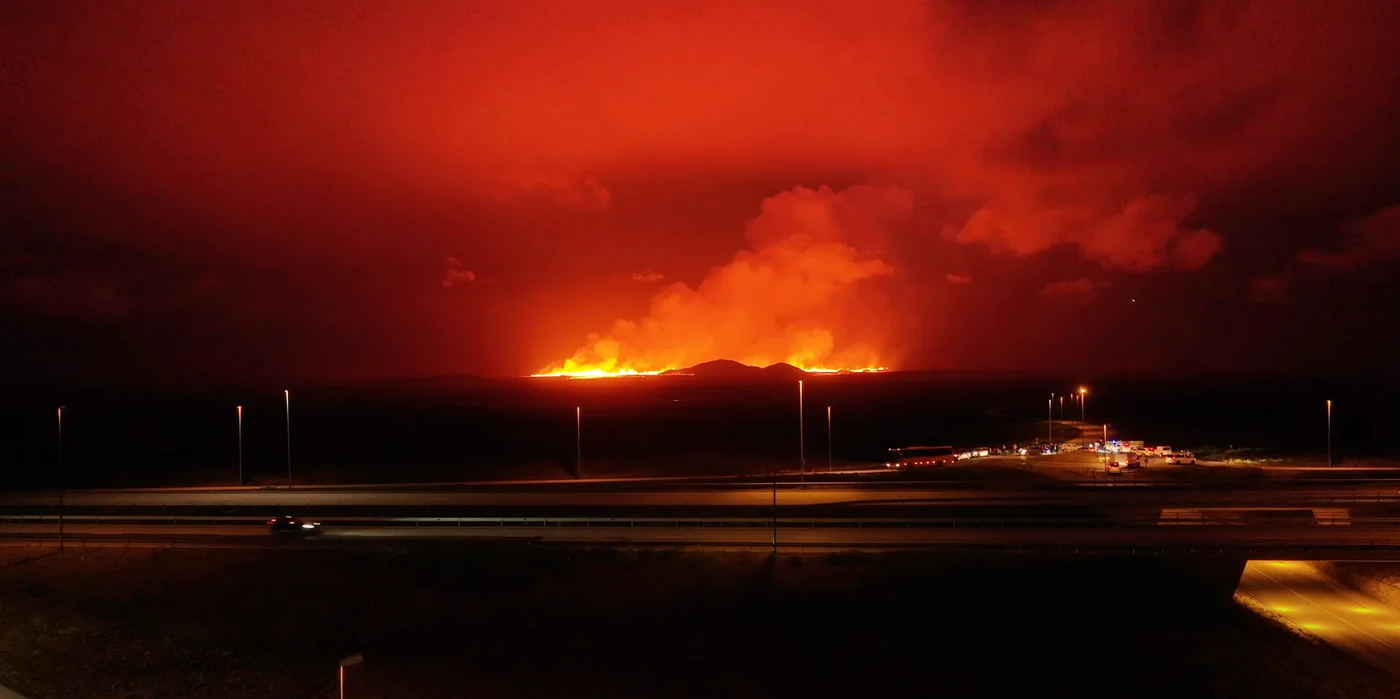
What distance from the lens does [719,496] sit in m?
42.0

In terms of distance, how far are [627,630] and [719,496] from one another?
1807 cm

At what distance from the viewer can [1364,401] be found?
11519cm

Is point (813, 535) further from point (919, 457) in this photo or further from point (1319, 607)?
point (919, 457)

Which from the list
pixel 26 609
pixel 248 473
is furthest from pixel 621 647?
pixel 248 473

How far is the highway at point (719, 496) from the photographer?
126ft

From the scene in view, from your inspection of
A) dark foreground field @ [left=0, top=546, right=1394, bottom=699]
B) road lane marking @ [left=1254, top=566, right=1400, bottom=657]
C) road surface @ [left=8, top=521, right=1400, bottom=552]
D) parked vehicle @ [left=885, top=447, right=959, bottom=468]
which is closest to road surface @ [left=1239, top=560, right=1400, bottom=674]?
road lane marking @ [left=1254, top=566, right=1400, bottom=657]

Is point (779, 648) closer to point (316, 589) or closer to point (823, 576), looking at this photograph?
point (823, 576)

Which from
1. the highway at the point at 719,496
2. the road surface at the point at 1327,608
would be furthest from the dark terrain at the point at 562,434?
the road surface at the point at 1327,608

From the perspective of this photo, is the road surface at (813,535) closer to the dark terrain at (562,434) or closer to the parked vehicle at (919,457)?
the dark terrain at (562,434)

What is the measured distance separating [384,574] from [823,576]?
13.8m

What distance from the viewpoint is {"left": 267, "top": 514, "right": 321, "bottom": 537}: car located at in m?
33.0

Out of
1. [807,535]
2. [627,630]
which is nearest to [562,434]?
[807,535]

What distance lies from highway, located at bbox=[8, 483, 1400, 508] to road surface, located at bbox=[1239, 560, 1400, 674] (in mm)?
8005

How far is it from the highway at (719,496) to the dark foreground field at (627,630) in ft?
36.3
